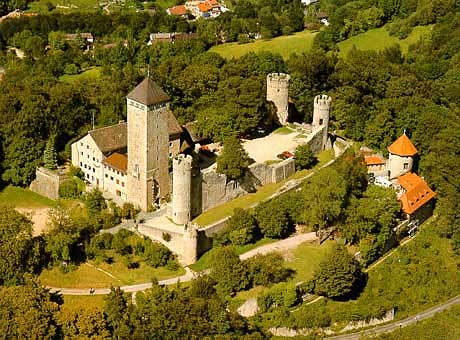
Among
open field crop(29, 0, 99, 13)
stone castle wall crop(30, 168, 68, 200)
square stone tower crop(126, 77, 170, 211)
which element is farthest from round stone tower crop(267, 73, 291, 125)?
open field crop(29, 0, 99, 13)

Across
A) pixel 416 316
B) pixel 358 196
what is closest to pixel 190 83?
pixel 358 196

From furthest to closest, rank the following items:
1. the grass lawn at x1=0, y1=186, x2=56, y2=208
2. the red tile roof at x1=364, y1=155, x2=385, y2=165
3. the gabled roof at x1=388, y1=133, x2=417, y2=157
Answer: the red tile roof at x1=364, y1=155, x2=385, y2=165 → the gabled roof at x1=388, y1=133, x2=417, y2=157 → the grass lawn at x1=0, y1=186, x2=56, y2=208

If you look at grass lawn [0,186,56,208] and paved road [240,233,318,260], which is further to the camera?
grass lawn [0,186,56,208]

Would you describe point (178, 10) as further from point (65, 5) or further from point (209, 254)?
point (209, 254)

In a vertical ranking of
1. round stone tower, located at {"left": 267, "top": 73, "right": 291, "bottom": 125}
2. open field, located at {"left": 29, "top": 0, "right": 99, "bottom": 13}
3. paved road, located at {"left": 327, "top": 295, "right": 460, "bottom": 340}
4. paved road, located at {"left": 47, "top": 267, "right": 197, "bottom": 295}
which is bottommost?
paved road, located at {"left": 327, "top": 295, "right": 460, "bottom": 340}

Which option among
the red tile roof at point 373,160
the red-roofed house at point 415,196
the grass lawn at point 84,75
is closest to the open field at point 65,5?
the grass lawn at point 84,75

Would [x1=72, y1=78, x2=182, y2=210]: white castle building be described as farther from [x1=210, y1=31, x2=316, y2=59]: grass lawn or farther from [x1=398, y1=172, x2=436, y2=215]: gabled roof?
[x1=210, y1=31, x2=316, y2=59]: grass lawn

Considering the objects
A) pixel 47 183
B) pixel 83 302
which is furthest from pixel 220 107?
pixel 83 302
